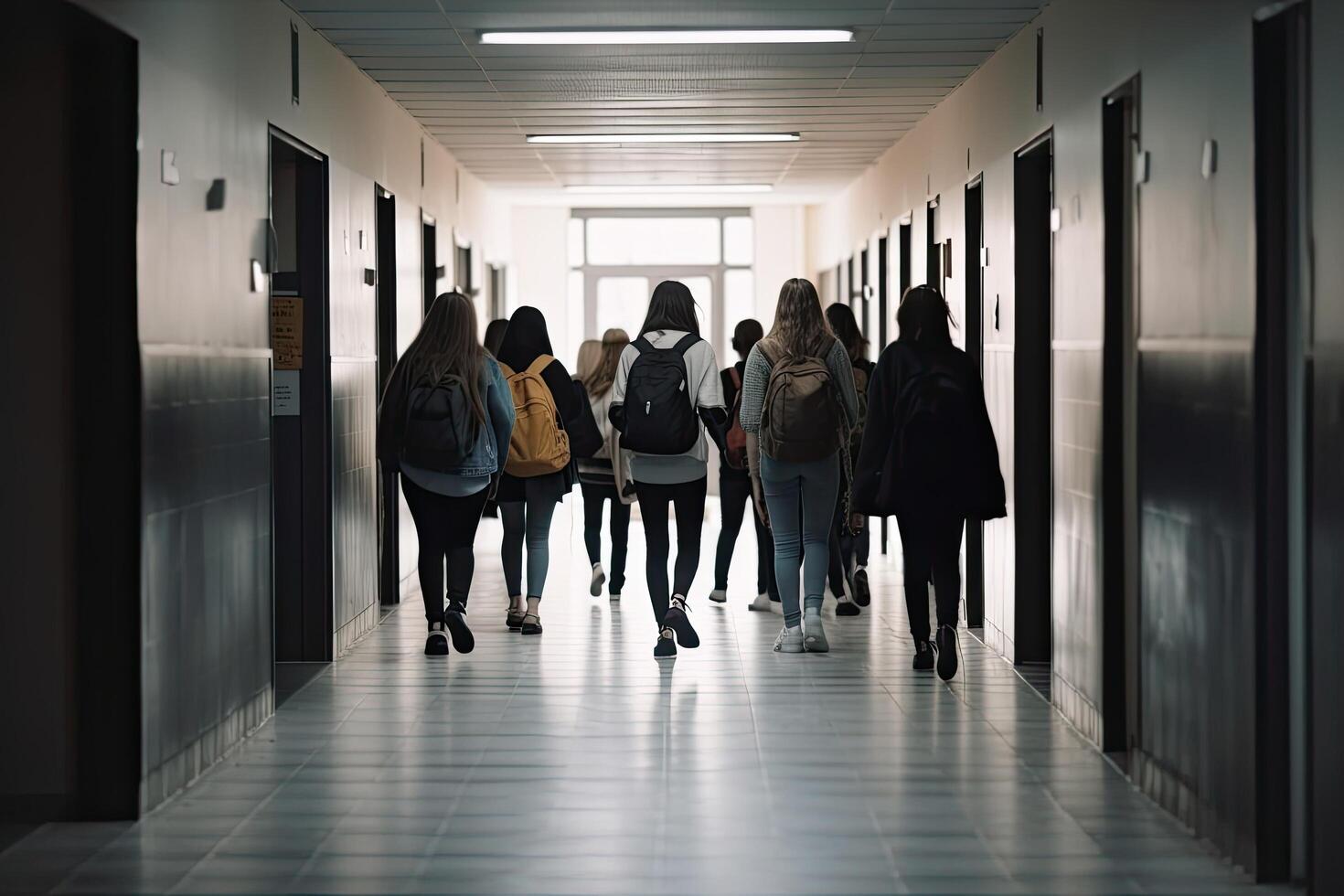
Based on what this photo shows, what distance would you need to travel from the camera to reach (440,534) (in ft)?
21.7

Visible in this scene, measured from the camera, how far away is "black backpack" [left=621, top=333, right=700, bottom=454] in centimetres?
644

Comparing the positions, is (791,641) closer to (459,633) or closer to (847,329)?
(459,633)

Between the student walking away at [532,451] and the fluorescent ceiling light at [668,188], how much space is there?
6.64 meters

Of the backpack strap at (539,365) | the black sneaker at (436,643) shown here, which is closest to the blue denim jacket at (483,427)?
the backpack strap at (539,365)

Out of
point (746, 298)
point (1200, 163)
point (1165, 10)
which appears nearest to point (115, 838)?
point (1200, 163)

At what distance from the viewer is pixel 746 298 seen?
1825 centimetres

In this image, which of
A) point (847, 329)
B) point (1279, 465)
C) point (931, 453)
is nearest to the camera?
point (1279, 465)

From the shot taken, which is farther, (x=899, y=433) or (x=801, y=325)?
(x=801, y=325)

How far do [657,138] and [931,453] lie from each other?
494cm

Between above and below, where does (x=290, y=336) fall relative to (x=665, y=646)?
above

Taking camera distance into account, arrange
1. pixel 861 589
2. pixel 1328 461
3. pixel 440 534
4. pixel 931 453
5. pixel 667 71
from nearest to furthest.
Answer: pixel 1328 461 < pixel 931 453 < pixel 440 534 < pixel 667 71 < pixel 861 589

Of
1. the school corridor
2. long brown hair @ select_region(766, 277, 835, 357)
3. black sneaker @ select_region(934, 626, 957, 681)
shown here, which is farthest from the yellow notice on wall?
black sneaker @ select_region(934, 626, 957, 681)

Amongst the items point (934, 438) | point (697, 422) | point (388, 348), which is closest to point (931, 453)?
point (934, 438)

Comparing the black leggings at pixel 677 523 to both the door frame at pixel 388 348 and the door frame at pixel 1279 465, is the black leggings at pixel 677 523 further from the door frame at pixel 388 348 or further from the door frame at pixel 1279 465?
the door frame at pixel 1279 465
